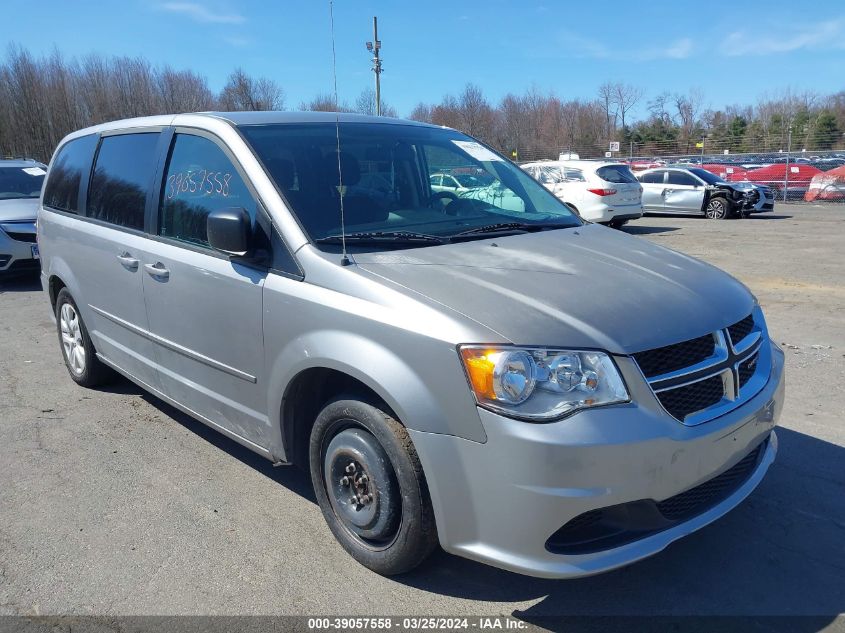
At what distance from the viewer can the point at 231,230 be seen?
3.09 m

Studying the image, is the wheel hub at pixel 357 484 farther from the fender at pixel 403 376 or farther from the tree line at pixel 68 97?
the tree line at pixel 68 97

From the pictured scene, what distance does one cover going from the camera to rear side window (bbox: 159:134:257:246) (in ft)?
11.4

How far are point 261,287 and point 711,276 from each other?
209 cm

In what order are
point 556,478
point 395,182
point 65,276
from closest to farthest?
1. point 556,478
2. point 395,182
3. point 65,276

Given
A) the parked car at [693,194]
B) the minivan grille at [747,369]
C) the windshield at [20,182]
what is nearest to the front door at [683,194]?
the parked car at [693,194]

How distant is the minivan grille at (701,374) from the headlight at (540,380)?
171 millimetres

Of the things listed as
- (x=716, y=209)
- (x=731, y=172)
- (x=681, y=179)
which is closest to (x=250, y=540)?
(x=716, y=209)

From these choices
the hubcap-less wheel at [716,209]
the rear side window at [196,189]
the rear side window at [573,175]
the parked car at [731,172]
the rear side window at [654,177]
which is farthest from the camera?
the parked car at [731,172]

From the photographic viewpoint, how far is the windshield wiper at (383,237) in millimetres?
3121

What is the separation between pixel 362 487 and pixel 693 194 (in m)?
19.1

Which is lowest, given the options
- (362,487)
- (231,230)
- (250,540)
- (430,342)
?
(250,540)

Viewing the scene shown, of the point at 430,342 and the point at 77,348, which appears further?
the point at 77,348

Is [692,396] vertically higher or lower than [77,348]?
higher

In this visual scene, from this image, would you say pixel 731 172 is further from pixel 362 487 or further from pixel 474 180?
pixel 362 487
